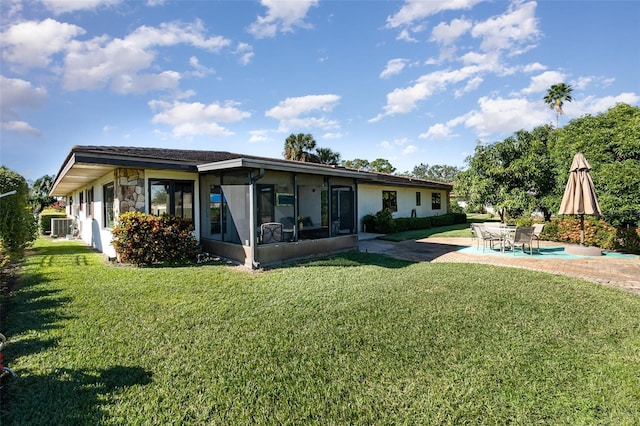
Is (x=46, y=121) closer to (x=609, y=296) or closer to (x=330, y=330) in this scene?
(x=330, y=330)

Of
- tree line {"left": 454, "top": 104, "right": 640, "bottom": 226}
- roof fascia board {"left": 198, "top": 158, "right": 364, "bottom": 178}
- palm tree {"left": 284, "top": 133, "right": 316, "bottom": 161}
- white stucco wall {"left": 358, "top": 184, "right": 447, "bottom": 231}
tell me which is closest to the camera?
roof fascia board {"left": 198, "top": 158, "right": 364, "bottom": 178}

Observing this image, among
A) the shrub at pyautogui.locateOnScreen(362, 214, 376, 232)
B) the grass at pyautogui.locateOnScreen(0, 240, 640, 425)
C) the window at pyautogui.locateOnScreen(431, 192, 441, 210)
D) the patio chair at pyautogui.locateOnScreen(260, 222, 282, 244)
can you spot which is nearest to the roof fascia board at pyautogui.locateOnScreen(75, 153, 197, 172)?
the patio chair at pyautogui.locateOnScreen(260, 222, 282, 244)

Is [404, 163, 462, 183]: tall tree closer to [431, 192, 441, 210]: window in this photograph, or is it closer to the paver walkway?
[431, 192, 441, 210]: window

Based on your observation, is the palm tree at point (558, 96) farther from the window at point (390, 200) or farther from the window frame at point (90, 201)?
the window frame at point (90, 201)

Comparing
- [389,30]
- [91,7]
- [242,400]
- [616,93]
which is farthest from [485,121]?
[242,400]

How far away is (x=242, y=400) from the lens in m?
2.98

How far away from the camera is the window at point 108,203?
33.3ft

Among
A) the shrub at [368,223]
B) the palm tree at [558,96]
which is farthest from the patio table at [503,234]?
the palm tree at [558,96]

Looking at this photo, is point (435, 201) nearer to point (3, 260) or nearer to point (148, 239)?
point (148, 239)

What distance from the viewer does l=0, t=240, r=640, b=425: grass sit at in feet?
9.48

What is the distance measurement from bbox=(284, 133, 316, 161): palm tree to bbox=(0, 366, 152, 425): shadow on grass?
30.4 m

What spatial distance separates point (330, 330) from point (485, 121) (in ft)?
117

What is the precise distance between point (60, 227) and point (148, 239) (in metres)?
14.0

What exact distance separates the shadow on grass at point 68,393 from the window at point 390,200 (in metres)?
17.3
